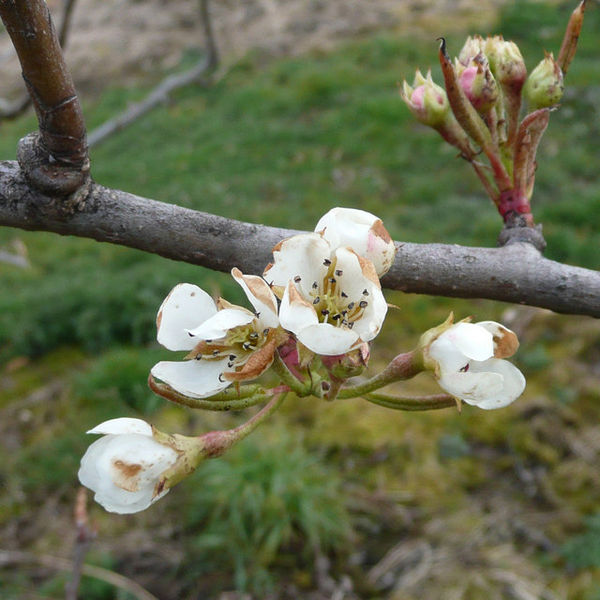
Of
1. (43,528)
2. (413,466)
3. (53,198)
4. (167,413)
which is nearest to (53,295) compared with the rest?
(167,413)

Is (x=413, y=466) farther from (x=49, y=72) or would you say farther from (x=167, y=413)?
(x=49, y=72)

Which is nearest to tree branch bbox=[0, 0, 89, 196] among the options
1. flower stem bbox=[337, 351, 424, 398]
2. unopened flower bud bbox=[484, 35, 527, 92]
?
flower stem bbox=[337, 351, 424, 398]

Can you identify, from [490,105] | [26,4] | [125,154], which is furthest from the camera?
[125,154]

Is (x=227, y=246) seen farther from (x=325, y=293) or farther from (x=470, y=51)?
(x=470, y=51)

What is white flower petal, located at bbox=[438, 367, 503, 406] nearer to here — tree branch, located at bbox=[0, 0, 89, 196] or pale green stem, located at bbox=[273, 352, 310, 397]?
pale green stem, located at bbox=[273, 352, 310, 397]

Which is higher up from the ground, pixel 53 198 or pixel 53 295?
pixel 53 198

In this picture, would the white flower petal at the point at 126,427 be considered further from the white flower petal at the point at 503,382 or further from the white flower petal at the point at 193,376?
the white flower petal at the point at 503,382

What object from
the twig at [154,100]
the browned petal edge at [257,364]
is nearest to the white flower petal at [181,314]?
the browned petal edge at [257,364]
